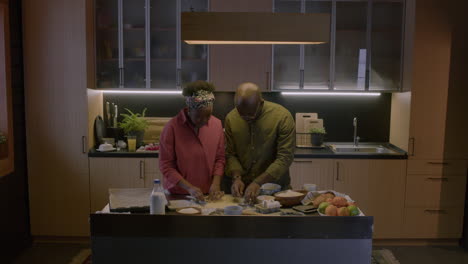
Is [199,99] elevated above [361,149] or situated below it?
above

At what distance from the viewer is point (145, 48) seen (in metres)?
4.43

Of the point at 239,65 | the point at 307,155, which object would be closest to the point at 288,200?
the point at 307,155

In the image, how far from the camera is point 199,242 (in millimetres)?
2156

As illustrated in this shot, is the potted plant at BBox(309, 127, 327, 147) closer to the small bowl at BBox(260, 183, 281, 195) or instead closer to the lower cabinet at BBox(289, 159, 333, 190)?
the lower cabinet at BBox(289, 159, 333, 190)

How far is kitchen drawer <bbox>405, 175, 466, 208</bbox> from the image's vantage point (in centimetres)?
429

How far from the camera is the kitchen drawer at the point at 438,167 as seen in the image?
14.0ft

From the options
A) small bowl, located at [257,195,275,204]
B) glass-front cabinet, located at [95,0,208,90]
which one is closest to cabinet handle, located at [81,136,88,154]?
glass-front cabinet, located at [95,0,208,90]

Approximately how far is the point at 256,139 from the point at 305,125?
1.97 metres

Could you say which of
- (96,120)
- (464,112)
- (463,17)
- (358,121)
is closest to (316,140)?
(358,121)

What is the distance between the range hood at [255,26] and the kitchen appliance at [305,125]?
2467mm

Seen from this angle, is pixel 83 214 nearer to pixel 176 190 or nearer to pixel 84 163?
pixel 84 163

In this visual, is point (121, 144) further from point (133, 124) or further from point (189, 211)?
point (189, 211)

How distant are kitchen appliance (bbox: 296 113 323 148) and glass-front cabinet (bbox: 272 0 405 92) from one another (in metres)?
0.44

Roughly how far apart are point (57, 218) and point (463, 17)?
4.31m
